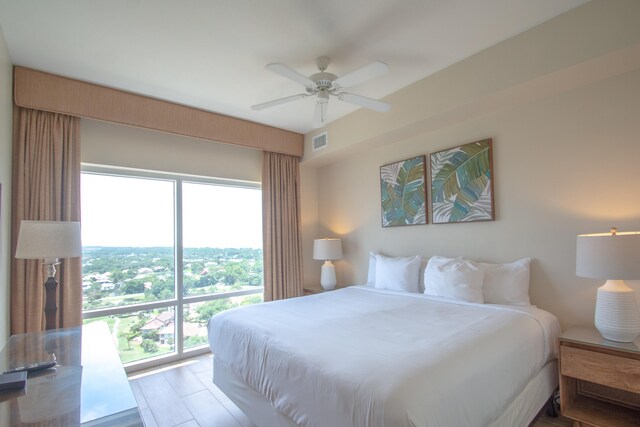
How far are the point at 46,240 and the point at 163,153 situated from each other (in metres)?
1.72

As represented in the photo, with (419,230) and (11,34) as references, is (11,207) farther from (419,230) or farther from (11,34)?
(419,230)

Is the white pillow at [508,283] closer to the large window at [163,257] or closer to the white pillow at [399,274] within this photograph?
the white pillow at [399,274]

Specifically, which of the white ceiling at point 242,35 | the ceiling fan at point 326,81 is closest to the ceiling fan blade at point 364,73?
the ceiling fan at point 326,81

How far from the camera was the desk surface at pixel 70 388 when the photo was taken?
1037 mm

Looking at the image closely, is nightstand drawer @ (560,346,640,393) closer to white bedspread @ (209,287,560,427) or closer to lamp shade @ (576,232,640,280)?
white bedspread @ (209,287,560,427)

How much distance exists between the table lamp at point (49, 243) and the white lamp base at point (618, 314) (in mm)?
3394

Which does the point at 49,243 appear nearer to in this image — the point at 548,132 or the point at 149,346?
the point at 149,346

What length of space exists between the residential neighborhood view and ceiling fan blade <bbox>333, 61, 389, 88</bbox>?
2.61m

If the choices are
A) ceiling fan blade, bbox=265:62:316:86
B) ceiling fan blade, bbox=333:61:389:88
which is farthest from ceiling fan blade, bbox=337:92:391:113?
ceiling fan blade, bbox=265:62:316:86

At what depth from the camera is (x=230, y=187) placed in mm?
4109

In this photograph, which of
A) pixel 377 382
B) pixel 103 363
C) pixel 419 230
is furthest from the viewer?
pixel 419 230

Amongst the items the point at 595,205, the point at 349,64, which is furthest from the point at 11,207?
the point at 595,205

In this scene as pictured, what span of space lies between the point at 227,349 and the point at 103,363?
2.82 feet

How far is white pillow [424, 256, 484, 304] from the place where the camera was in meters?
2.62
